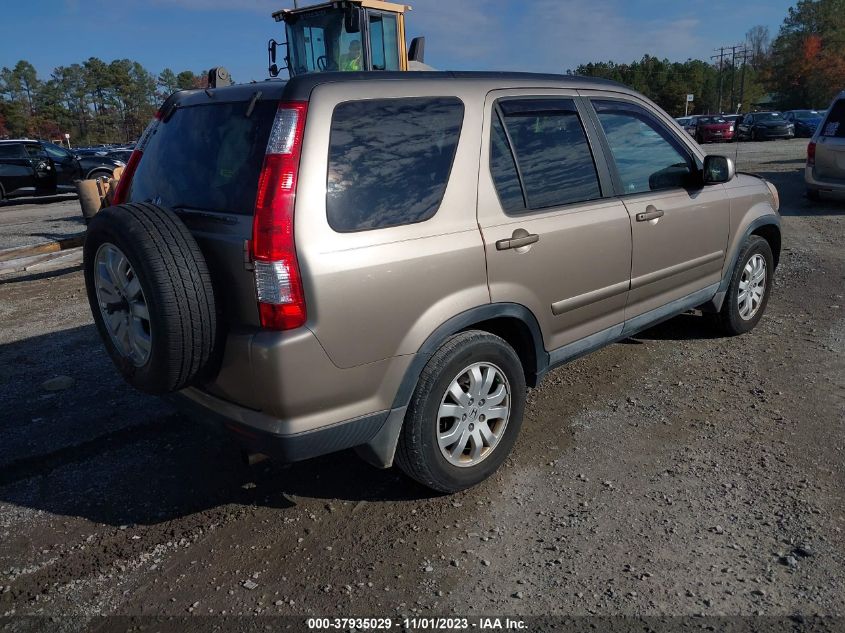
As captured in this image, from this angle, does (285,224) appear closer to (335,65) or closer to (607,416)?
(607,416)

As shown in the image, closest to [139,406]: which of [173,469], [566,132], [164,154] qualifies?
[173,469]

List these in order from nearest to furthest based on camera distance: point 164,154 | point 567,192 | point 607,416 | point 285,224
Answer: point 285,224, point 164,154, point 567,192, point 607,416

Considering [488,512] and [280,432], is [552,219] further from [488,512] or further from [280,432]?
[280,432]

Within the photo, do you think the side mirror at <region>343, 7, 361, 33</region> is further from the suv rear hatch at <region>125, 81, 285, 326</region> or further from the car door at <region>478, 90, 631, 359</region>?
the suv rear hatch at <region>125, 81, 285, 326</region>

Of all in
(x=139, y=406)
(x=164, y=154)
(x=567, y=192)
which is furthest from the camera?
(x=139, y=406)

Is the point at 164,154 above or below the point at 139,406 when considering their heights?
above

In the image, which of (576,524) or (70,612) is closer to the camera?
(70,612)

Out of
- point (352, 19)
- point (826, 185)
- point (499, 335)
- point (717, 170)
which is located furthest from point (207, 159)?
point (826, 185)

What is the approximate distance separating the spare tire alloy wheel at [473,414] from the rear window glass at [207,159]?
1.25 meters

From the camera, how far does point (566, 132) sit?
3.65m

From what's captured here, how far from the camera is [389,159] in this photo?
279 cm

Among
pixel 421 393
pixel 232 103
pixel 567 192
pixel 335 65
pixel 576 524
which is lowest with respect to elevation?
pixel 576 524

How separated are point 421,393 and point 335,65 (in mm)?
9796

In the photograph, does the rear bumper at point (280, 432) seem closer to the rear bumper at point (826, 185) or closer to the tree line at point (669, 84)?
the rear bumper at point (826, 185)
